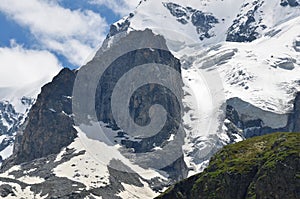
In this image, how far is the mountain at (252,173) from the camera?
151 meters

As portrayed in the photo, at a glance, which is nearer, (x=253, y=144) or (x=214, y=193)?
(x=214, y=193)

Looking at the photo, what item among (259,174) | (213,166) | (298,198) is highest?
(213,166)

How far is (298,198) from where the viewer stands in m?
146

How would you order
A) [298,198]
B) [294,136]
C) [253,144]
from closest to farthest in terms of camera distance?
[298,198] < [294,136] < [253,144]

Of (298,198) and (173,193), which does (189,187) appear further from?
(298,198)

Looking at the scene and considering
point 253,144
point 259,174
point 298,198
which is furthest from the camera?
point 253,144

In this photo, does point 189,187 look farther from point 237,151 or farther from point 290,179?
point 290,179

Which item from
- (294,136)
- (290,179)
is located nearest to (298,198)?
(290,179)

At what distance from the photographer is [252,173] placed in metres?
162

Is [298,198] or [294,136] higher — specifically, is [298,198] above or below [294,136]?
below

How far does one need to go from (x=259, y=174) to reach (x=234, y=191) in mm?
7274

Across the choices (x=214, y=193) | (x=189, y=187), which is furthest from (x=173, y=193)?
(x=214, y=193)

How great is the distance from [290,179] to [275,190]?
158 inches

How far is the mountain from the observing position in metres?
151
